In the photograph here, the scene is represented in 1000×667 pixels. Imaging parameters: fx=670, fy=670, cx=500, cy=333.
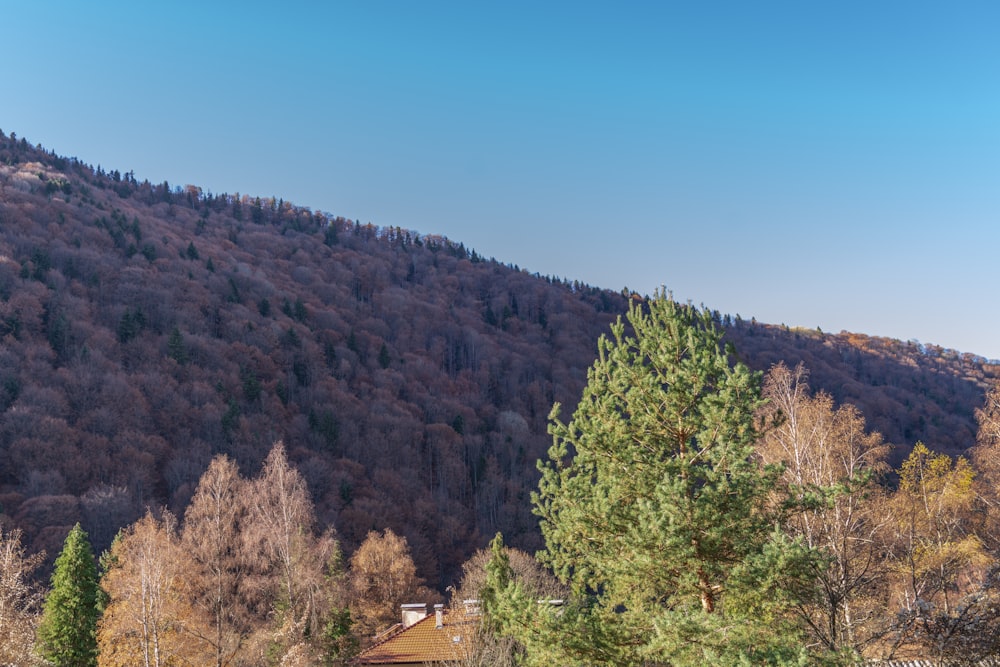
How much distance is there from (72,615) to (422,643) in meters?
13.1

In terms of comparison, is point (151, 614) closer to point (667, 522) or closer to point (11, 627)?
point (11, 627)

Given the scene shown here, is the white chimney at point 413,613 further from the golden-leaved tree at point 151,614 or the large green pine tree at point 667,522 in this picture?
the large green pine tree at point 667,522

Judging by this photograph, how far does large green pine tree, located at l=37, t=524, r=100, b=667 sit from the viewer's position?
24.6 metres

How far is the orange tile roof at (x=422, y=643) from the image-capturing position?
24153 millimetres

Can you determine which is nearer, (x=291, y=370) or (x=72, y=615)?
(x=72, y=615)

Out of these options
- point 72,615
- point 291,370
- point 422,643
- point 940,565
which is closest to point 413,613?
point 422,643

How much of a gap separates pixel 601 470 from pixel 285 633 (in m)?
15.1

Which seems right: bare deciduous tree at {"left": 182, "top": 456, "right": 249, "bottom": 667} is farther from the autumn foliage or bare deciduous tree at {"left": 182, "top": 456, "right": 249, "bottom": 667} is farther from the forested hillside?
the forested hillside

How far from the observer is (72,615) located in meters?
24.9

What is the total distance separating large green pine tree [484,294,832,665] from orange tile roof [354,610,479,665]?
44.7 feet

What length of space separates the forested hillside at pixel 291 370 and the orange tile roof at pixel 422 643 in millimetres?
28872

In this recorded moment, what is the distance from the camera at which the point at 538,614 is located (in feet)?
33.0

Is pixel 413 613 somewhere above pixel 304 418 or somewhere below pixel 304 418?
below

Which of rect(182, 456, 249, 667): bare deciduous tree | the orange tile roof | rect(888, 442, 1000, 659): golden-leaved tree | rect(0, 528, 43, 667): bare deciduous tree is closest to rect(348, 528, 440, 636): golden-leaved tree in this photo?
rect(182, 456, 249, 667): bare deciduous tree
